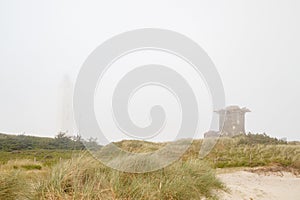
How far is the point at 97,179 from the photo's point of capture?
13.8 ft

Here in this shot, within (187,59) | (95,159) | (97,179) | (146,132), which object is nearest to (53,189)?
(97,179)

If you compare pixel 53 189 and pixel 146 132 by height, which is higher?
pixel 146 132

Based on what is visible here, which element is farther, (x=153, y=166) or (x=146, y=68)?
(x=146, y=68)

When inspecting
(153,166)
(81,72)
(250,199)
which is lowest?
(250,199)

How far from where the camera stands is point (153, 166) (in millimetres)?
5230

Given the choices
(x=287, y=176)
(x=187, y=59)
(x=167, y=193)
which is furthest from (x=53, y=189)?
(x=287, y=176)

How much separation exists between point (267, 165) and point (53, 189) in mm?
13418

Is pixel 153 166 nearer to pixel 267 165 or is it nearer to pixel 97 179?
pixel 97 179

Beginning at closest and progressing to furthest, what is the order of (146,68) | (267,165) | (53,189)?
(53,189) < (146,68) < (267,165)

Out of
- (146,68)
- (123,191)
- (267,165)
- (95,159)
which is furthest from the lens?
(267,165)

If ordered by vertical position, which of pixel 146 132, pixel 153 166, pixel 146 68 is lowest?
pixel 153 166

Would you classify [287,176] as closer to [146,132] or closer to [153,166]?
[146,132]

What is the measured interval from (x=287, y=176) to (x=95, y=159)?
10948mm

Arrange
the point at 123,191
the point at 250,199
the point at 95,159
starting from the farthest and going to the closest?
the point at 250,199
the point at 95,159
the point at 123,191
